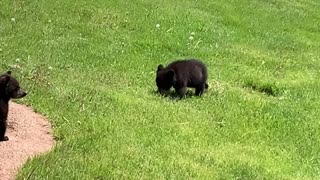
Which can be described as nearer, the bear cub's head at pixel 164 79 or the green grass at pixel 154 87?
the green grass at pixel 154 87

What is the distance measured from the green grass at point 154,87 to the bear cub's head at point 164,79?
0.87ft

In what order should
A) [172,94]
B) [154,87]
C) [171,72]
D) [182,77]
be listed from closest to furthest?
[171,72], [182,77], [172,94], [154,87]

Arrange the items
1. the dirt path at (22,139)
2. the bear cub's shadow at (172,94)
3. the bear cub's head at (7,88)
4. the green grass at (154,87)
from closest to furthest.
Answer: the dirt path at (22,139), the bear cub's head at (7,88), the green grass at (154,87), the bear cub's shadow at (172,94)

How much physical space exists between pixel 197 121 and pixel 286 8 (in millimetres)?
12915

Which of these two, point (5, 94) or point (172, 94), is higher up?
point (5, 94)

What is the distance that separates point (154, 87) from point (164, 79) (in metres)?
0.73

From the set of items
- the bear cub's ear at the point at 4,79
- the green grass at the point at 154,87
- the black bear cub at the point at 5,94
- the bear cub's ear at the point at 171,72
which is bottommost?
the green grass at the point at 154,87

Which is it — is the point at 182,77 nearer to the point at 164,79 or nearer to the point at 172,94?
the point at 164,79

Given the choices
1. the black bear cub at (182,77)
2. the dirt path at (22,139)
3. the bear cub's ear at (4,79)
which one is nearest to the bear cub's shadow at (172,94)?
the black bear cub at (182,77)

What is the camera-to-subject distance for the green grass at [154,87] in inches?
351

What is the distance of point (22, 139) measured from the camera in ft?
28.3

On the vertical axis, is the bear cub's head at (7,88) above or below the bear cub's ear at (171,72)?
above

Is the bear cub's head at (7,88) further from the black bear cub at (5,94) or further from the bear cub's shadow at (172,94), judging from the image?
the bear cub's shadow at (172,94)

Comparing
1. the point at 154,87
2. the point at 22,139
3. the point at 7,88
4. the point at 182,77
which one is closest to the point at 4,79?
the point at 7,88
